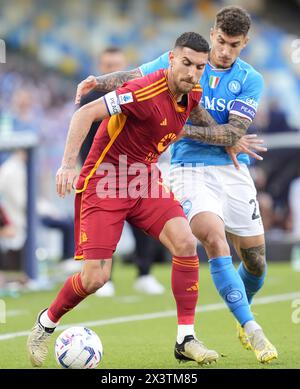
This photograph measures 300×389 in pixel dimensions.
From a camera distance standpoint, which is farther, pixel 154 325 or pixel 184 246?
pixel 154 325

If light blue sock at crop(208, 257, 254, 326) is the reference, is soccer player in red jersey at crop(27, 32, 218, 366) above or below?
above

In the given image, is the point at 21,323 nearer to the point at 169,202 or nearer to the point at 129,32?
the point at 169,202

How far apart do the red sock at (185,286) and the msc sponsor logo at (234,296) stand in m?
0.27

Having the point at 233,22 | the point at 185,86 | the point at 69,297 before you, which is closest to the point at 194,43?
the point at 185,86

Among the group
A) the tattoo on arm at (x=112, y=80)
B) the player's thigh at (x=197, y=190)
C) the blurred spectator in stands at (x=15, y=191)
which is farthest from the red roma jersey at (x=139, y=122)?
the blurred spectator in stands at (x=15, y=191)

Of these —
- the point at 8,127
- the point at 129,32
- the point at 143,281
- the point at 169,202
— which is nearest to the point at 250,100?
the point at 169,202

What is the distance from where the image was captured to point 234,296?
634 centimetres

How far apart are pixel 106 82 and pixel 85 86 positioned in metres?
0.25

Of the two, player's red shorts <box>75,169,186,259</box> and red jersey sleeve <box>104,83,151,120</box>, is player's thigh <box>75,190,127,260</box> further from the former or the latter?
red jersey sleeve <box>104,83,151,120</box>

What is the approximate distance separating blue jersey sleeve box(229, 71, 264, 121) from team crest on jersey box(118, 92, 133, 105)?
3.58ft

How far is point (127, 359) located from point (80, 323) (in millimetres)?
2208

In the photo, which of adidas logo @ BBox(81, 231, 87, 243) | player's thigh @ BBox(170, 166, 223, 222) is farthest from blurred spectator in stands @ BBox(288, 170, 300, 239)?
adidas logo @ BBox(81, 231, 87, 243)

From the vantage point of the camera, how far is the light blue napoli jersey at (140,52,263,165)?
688 centimetres

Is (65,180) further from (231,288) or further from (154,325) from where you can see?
(154,325)
